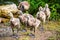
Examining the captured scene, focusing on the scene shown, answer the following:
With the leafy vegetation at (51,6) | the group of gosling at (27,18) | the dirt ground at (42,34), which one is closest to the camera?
the dirt ground at (42,34)

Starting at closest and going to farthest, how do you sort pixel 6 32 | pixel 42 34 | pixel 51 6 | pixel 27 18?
pixel 6 32 < pixel 42 34 < pixel 27 18 < pixel 51 6

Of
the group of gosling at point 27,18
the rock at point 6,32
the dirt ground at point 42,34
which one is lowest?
the dirt ground at point 42,34

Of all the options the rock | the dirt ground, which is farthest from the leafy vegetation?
the rock

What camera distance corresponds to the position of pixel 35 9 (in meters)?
9.38

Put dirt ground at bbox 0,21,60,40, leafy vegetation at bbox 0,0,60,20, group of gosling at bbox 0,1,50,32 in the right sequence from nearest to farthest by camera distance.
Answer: dirt ground at bbox 0,21,60,40
group of gosling at bbox 0,1,50,32
leafy vegetation at bbox 0,0,60,20

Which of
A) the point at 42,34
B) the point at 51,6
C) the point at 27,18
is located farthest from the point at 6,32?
the point at 51,6

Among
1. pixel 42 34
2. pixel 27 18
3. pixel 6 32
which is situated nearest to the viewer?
pixel 6 32

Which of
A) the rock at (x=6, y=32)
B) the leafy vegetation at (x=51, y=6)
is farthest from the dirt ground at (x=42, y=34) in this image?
the leafy vegetation at (x=51, y=6)

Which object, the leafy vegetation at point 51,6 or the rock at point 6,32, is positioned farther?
the leafy vegetation at point 51,6

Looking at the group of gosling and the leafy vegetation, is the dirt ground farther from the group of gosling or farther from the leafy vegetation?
the leafy vegetation

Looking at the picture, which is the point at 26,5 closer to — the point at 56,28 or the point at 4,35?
the point at 56,28

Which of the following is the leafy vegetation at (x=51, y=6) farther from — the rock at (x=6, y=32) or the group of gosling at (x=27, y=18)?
the rock at (x=6, y=32)

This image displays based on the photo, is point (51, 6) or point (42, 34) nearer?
point (42, 34)

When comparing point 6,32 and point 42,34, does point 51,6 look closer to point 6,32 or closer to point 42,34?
point 42,34
